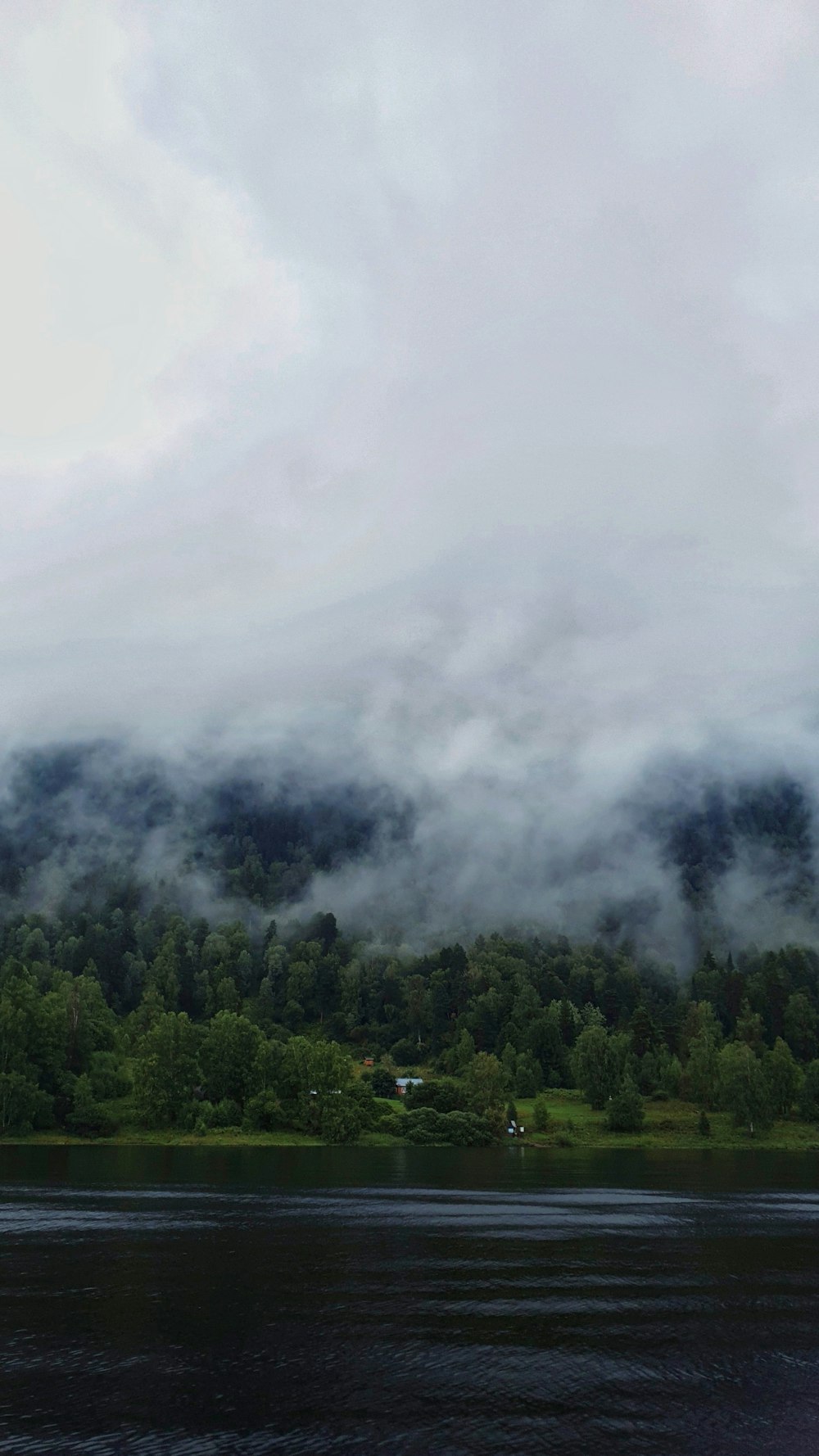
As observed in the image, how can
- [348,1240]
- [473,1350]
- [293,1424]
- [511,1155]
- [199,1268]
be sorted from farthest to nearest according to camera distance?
[511,1155] → [348,1240] → [199,1268] → [473,1350] → [293,1424]

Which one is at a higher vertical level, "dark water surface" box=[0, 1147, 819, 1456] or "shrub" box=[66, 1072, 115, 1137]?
"shrub" box=[66, 1072, 115, 1137]

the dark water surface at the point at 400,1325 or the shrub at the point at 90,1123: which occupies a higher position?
the shrub at the point at 90,1123

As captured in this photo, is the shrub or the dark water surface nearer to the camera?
the dark water surface

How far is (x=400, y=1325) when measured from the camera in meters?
54.1

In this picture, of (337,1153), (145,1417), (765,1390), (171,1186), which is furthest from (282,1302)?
(337,1153)

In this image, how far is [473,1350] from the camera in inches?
1940

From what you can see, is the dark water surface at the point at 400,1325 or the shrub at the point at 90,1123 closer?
the dark water surface at the point at 400,1325

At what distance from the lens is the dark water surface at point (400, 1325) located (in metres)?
38.6

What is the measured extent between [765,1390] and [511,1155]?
15251cm

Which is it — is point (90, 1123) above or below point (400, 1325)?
above

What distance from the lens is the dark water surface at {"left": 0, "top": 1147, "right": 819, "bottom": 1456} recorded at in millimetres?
38594

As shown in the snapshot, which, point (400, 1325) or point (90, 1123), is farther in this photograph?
point (90, 1123)

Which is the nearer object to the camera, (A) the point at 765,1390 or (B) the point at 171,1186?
(A) the point at 765,1390

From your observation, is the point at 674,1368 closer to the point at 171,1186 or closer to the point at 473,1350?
the point at 473,1350
